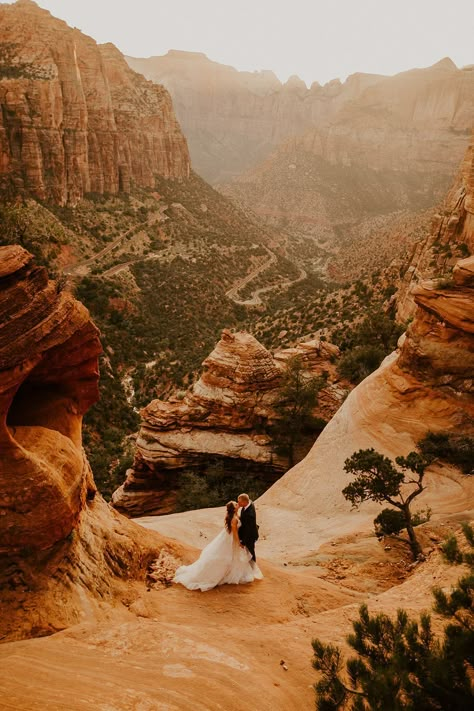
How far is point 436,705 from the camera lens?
4.85 meters

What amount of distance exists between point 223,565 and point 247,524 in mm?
934

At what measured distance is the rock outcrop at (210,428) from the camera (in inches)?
926

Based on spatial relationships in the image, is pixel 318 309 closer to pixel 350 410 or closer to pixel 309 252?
pixel 350 410

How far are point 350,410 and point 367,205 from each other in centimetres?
13500

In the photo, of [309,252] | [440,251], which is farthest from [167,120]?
[440,251]

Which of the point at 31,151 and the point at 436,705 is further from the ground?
the point at 31,151

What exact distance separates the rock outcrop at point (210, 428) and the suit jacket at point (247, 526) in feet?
44.0

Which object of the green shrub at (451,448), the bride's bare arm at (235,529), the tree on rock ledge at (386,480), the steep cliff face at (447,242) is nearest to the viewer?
the bride's bare arm at (235,529)

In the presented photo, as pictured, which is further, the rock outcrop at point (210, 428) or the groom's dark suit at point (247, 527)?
the rock outcrop at point (210, 428)

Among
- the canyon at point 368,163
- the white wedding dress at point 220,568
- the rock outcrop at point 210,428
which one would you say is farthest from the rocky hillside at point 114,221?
the canyon at point 368,163

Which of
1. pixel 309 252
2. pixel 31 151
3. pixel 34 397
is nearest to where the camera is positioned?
pixel 34 397

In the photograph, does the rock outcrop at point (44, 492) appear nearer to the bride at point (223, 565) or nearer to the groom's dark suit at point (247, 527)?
the bride at point (223, 565)

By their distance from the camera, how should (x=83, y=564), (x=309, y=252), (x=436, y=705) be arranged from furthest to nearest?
(x=309, y=252), (x=83, y=564), (x=436, y=705)

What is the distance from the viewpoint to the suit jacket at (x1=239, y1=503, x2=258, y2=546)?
33.0 ft
